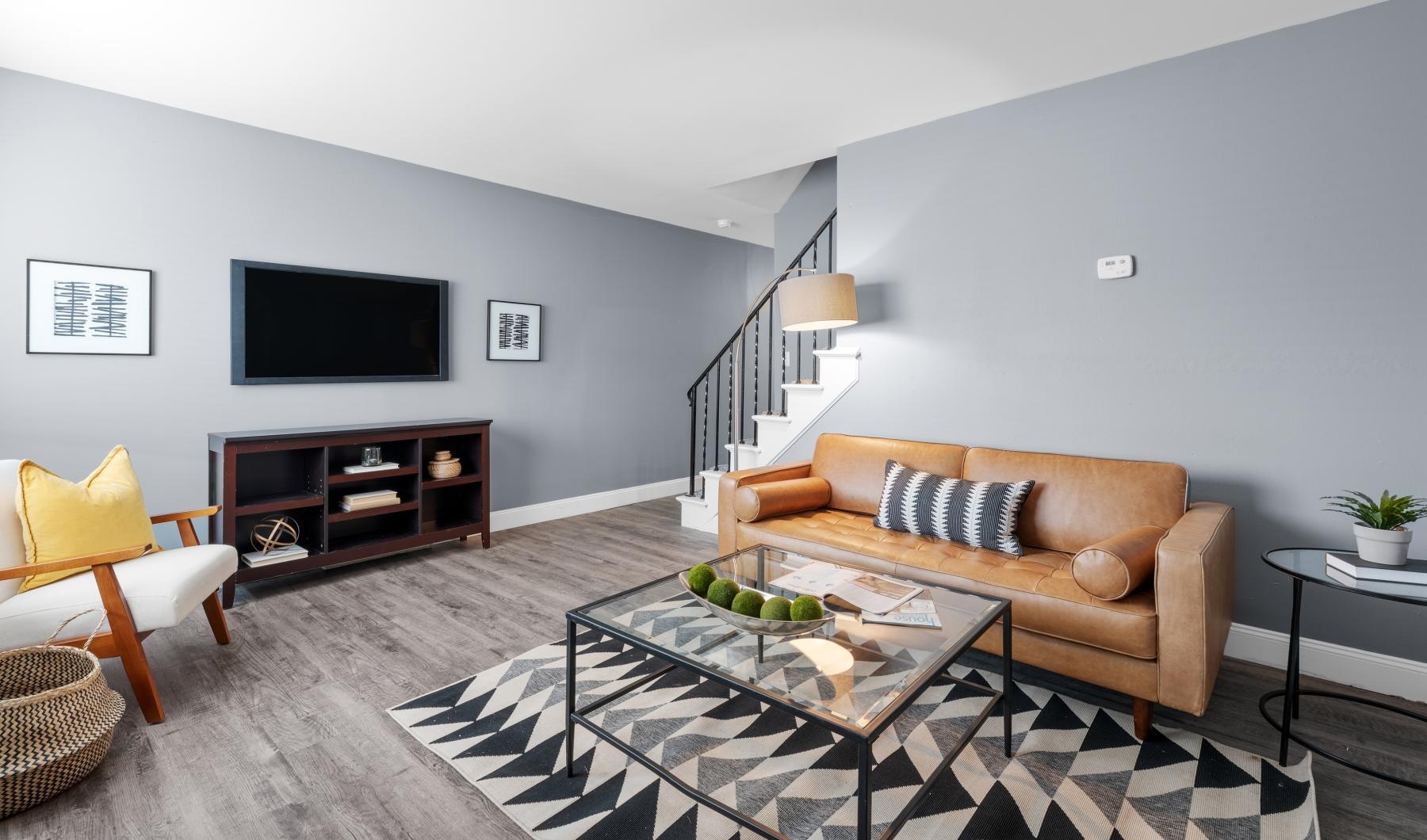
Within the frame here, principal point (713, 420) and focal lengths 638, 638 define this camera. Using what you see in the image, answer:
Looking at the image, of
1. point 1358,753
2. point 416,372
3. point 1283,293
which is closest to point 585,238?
point 416,372

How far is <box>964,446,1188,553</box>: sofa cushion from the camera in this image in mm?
2518

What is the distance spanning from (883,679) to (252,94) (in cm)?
375

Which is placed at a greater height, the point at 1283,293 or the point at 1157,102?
the point at 1157,102

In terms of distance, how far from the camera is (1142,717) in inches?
77.4

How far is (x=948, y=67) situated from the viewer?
9.21 feet

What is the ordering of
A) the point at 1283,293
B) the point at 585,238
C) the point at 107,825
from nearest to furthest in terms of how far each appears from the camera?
the point at 107,825 → the point at 1283,293 → the point at 585,238

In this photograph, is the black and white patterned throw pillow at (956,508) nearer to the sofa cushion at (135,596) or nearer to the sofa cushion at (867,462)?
the sofa cushion at (867,462)

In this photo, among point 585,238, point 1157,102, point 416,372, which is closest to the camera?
point 1157,102

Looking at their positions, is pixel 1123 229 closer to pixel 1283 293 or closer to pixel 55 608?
pixel 1283 293

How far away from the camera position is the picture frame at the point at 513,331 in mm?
4527

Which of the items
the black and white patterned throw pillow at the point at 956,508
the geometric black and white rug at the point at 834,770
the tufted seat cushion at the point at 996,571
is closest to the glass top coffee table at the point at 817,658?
the geometric black and white rug at the point at 834,770

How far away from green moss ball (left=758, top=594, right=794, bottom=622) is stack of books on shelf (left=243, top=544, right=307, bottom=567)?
9.24ft

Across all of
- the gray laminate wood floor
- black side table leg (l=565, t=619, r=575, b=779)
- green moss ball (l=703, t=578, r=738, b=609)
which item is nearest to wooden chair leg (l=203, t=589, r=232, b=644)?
the gray laminate wood floor

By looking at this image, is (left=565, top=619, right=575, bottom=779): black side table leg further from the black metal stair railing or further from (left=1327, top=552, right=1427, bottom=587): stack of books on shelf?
the black metal stair railing
